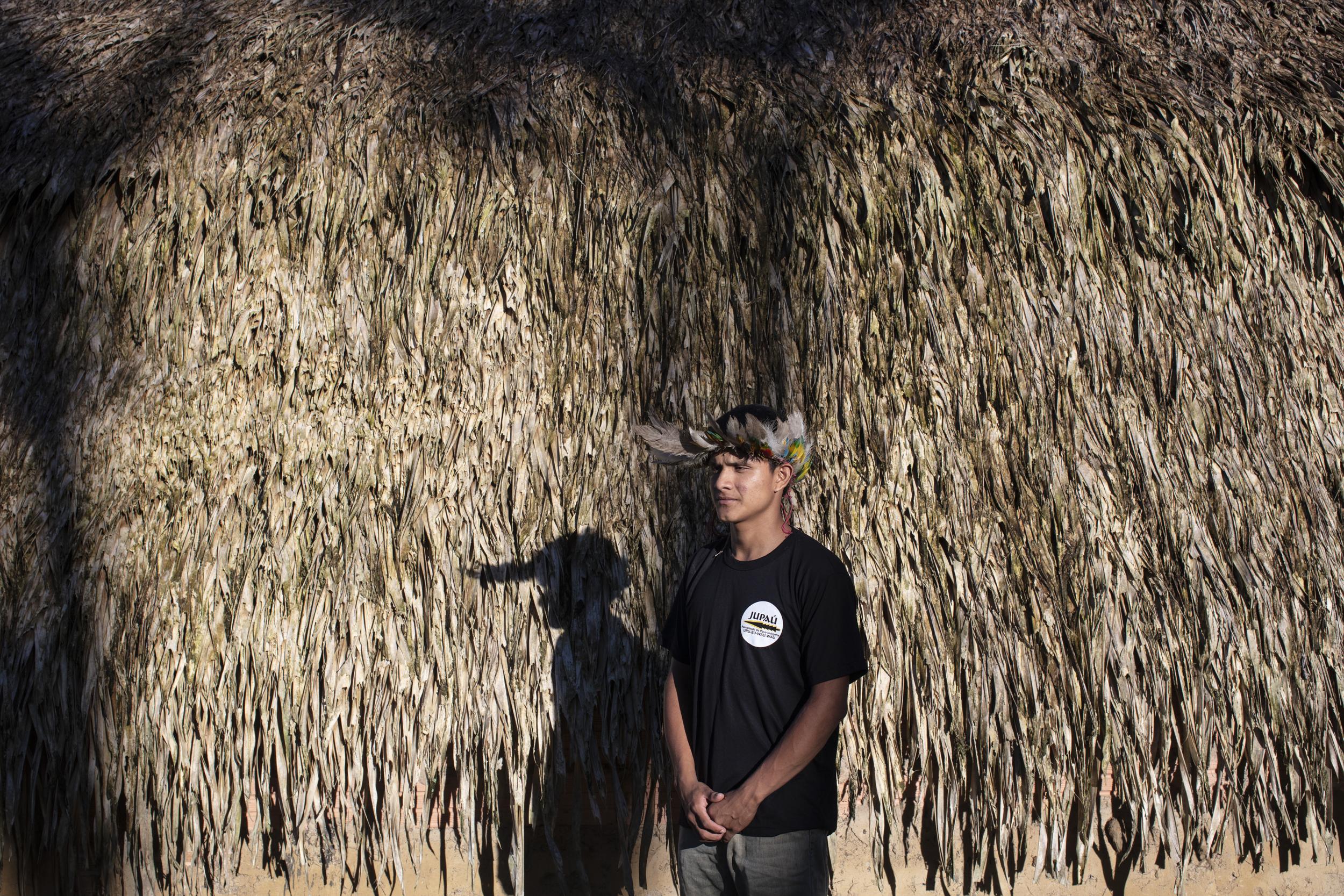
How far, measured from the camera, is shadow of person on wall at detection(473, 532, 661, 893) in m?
2.45

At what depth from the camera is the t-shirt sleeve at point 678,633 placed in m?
1.81

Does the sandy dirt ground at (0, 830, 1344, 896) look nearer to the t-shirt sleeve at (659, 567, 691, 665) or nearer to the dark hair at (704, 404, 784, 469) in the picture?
the t-shirt sleeve at (659, 567, 691, 665)

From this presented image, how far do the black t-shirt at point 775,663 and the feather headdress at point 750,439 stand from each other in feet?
0.58

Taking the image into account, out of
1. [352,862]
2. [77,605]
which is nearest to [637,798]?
[352,862]

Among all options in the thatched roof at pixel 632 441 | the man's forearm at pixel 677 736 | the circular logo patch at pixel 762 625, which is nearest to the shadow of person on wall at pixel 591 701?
the thatched roof at pixel 632 441

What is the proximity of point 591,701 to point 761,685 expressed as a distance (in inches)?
38.1

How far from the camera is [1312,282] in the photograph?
9.11 feet

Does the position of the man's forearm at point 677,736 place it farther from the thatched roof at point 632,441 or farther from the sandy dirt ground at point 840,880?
the sandy dirt ground at point 840,880

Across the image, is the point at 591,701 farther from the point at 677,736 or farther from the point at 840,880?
the point at 840,880

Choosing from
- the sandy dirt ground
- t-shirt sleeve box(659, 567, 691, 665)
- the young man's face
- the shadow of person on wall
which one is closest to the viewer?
the young man's face

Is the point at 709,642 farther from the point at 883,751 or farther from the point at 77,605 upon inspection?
the point at 77,605

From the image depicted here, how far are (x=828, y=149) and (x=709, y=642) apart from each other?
5.70 feet

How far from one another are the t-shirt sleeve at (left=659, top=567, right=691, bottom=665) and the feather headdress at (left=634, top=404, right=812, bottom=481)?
10.6 inches

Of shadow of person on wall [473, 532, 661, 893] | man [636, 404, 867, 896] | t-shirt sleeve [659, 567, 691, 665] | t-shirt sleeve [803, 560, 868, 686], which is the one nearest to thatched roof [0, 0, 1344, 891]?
shadow of person on wall [473, 532, 661, 893]
